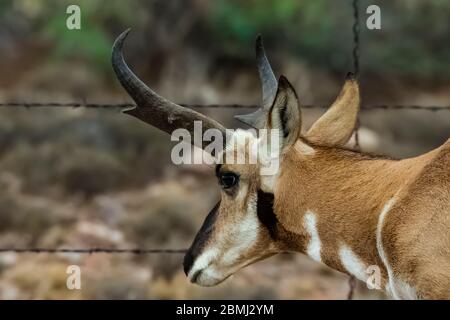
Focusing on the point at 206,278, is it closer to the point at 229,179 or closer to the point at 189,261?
the point at 189,261

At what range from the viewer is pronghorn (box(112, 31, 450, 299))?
3738 mm

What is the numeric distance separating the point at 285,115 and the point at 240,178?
0.38 metres

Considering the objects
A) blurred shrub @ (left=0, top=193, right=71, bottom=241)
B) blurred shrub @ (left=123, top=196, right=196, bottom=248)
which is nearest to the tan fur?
blurred shrub @ (left=123, top=196, right=196, bottom=248)

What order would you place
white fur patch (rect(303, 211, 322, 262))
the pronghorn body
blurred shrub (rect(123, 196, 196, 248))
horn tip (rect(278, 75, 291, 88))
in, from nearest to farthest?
the pronghorn body
horn tip (rect(278, 75, 291, 88))
white fur patch (rect(303, 211, 322, 262))
blurred shrub (rect(123, 196, 196, 248))

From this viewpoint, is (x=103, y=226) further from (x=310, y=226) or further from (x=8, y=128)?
(x=310, y=226)

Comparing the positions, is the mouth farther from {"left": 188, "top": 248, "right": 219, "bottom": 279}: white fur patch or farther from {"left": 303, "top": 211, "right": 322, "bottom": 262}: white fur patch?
{"left": 303, "top": 211, "right": 322, "bottom": 262}: white fur patch

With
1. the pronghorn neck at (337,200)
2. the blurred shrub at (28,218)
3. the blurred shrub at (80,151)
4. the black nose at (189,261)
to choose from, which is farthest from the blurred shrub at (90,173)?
the pronghorn neck at (337,200)

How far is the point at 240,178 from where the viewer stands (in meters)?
4.25

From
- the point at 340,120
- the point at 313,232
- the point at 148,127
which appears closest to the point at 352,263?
the point at 313,232

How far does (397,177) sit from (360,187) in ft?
0.57

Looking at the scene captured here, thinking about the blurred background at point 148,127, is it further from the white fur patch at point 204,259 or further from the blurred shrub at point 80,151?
the white fur patch at point 204,259

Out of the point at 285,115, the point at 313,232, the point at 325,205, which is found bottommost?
the point at 313,232

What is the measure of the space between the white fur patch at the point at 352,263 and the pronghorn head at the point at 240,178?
26cm

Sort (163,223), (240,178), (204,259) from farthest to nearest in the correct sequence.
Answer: (163,223) < (204,259) < (240,178)
